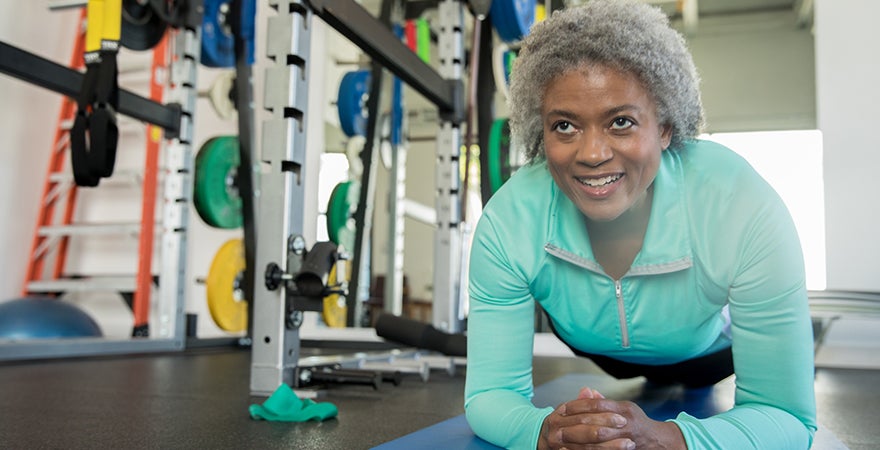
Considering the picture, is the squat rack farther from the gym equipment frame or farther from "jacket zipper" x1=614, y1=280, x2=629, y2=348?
the gym equipment frame

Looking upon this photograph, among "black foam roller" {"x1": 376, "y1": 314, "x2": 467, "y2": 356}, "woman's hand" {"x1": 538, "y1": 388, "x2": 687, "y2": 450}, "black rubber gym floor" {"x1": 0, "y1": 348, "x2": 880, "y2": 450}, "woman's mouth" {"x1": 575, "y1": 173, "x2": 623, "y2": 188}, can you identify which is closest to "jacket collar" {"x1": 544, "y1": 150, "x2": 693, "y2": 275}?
"woman's mouth" {"x1": 575, "y1": 173, "x2": 623, "y2": 188}

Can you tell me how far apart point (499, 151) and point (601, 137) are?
2338 mm

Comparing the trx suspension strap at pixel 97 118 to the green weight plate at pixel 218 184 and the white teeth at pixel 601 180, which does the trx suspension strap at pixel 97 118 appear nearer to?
the green weight plate at pixel 218 184

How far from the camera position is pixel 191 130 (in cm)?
337

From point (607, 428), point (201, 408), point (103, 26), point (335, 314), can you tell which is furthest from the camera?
point (335, 314)

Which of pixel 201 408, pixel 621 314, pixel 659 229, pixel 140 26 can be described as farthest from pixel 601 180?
pixel 140 26

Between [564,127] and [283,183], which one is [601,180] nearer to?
[564,127]

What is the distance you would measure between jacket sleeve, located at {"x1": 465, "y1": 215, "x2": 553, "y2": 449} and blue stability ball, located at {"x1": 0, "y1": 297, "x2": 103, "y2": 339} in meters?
2.84

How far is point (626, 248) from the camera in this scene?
118 cm

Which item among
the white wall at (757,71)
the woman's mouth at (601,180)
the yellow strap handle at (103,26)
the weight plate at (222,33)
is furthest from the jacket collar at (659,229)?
the white wall at (757,71)

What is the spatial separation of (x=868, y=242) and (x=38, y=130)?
16.2 feet

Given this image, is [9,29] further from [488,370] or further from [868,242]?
[868,242]

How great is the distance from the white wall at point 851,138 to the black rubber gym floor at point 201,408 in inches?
31.4

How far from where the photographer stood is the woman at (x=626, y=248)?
983 mm
